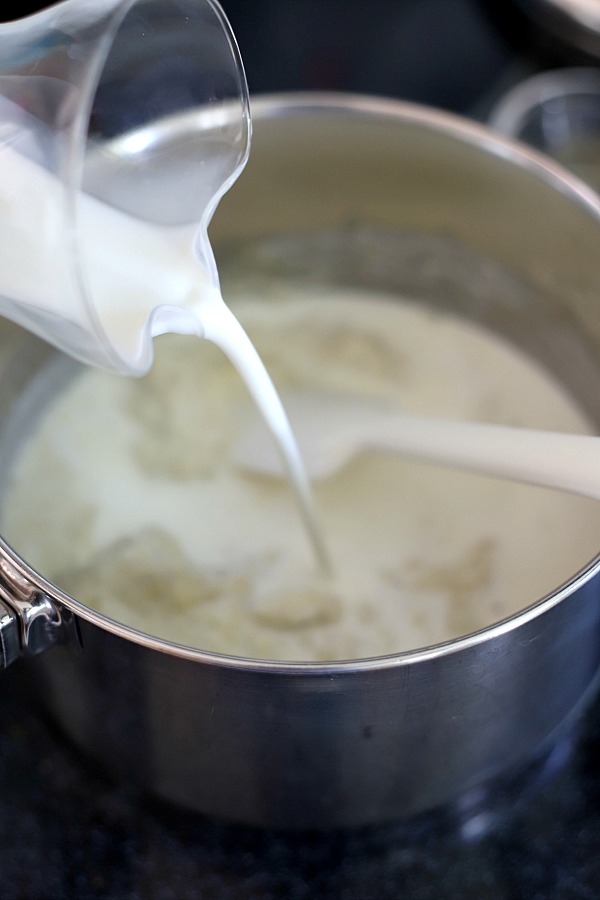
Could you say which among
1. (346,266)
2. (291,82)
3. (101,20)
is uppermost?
(101,20)

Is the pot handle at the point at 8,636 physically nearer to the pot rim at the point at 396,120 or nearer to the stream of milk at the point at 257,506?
the pot rim at the point at 396,120

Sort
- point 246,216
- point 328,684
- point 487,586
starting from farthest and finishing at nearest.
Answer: point 246,216
point 487,586
point 328,684

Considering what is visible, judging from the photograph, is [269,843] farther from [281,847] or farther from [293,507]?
[293,507]

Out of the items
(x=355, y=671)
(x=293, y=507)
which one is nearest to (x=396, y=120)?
(x=293, y=507)

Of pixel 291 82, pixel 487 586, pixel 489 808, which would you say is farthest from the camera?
pixel 291 82

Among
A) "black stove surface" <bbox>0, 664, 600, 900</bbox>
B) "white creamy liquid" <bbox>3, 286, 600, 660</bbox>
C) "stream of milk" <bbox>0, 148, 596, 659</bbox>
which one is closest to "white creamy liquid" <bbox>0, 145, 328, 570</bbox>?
"stream of milk" <bbox>0, 148, 596, 659</bbox>

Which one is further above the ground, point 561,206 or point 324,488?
point 561,206

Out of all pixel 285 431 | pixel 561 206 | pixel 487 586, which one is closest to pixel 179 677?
pixel 285 431

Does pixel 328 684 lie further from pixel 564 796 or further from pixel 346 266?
pixel 346 266

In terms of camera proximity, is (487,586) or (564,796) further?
(487,586)
